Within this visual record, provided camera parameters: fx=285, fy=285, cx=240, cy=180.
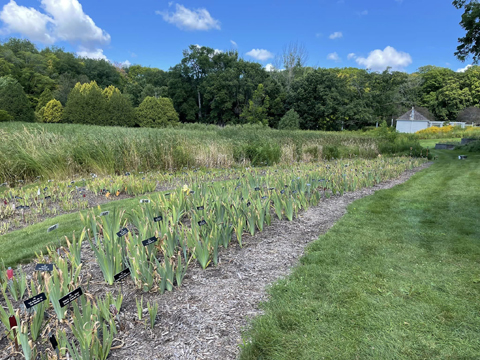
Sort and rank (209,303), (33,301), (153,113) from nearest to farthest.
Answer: (33,301) → (209,303) → (153,113)

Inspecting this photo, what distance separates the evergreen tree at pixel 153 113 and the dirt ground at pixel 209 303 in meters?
31.7

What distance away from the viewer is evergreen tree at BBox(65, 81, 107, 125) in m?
28.2

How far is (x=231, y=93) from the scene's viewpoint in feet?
136

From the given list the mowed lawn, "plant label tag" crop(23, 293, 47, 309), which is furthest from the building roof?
"plant label tag" crop(23, 293, 47, 309)

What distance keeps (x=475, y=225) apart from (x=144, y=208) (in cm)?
441

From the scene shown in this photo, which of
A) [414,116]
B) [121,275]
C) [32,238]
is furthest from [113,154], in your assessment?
[414,116]

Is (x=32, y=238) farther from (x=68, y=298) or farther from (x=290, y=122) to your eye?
(x=290, y=122)

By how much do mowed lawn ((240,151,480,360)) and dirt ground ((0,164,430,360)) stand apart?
135mm

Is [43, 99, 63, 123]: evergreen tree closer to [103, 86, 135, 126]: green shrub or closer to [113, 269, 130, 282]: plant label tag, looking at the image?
[103, 86, 135, 126]: green shrub

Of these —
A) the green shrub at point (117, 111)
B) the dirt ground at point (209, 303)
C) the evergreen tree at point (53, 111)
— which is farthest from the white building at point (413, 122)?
the dirt ground at point (209, 303)

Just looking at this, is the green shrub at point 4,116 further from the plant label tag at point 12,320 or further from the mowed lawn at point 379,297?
the mowed lawn at point 379,297

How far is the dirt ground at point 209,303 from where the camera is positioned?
68.1 inches

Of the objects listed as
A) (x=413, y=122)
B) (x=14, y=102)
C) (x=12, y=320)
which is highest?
(x=14, y=102)

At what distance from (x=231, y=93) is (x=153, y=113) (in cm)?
1292
